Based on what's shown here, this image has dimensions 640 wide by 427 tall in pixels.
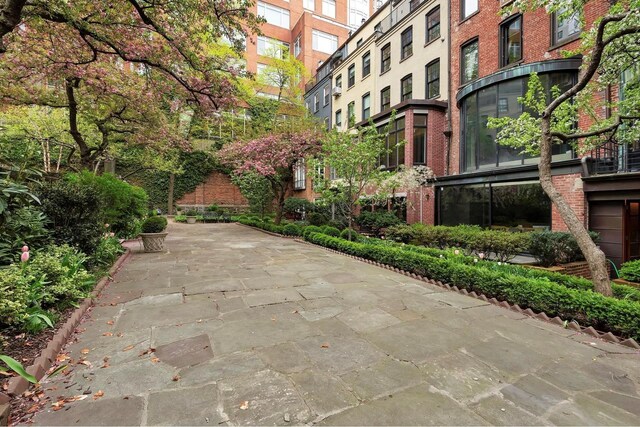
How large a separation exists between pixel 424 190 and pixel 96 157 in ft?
42.3

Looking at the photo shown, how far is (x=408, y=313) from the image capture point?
417 cm

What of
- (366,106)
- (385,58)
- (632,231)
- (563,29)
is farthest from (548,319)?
(385,58)

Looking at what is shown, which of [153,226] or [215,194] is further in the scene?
[215,194]

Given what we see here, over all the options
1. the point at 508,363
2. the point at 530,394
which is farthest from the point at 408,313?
the point at 530,394

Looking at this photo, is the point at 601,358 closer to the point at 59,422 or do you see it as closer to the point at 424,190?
the point at 59,422

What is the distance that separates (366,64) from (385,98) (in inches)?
132

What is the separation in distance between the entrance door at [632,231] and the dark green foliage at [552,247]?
1540 millimetres

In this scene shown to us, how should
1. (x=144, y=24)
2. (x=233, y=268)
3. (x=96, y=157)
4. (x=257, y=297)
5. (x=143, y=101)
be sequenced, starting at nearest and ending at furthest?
(x=257, y=297) → (x=144, y=24) → (x=233, y=268) → (x=143, y=101) → (x=96, y=157)

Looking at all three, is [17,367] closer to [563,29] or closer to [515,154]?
[515,154]

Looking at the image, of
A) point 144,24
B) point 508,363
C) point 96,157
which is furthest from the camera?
point 96,157

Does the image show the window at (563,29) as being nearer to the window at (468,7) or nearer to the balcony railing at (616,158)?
the window at (468,7)

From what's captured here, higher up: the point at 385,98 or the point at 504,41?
the point at 385,98

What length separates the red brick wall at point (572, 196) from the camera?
302 inches

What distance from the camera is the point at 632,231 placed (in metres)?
7.37
